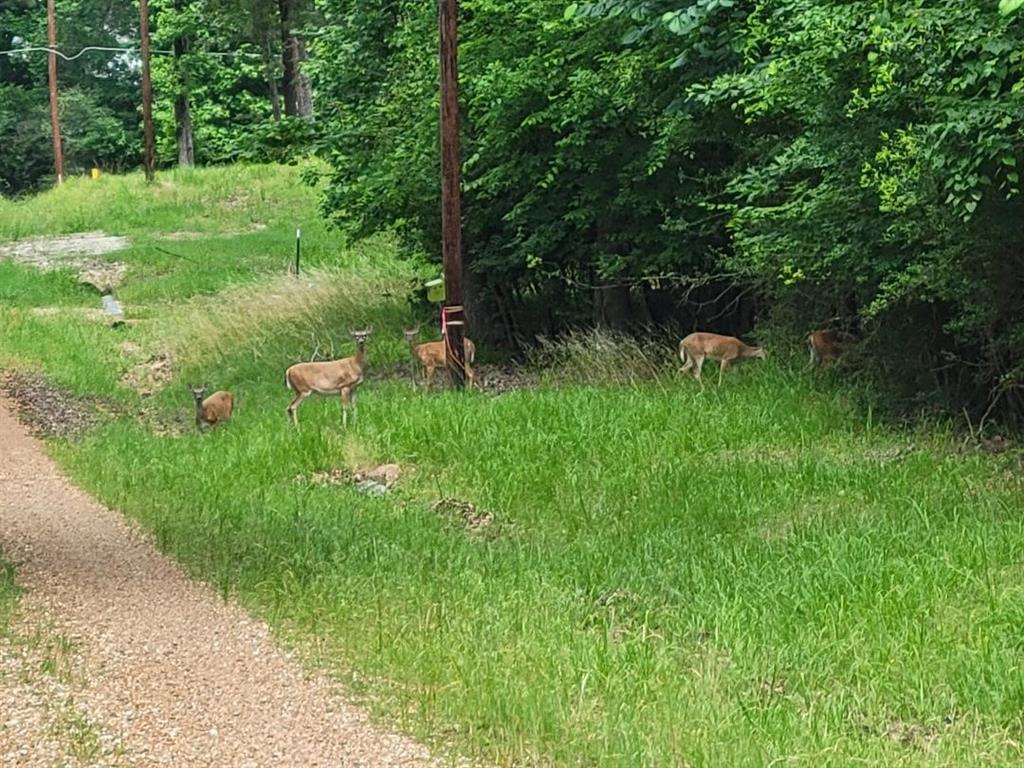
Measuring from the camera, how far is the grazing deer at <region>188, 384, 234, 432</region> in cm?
1496

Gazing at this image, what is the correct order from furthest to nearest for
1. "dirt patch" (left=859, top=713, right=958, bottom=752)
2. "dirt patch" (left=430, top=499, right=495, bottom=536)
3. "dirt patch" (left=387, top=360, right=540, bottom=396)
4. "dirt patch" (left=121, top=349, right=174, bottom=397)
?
"dirt patch" (left=121, top=349, right=174, bottom=397), "dirt patch" (left=387, top=360, right=540, bottom=396), "dirt patch" (left=430, top=499, right=495, bottom=536), "dirt patch" (left=859, top=713, right=958, bottom=752)

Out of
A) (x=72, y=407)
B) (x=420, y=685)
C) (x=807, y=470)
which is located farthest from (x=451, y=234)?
(x=420, y=685)

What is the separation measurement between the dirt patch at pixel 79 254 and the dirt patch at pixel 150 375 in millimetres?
8074

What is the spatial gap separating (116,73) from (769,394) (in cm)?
5010

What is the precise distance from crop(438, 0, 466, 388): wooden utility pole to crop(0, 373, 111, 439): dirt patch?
417 cm

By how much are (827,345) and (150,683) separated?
930cm

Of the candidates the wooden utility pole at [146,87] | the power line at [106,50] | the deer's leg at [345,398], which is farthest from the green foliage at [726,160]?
the power line at [106,50]

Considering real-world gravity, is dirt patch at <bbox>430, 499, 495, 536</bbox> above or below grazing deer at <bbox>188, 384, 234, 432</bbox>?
below

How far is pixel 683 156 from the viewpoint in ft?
53.5

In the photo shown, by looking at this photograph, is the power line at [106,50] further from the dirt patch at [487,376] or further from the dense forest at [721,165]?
the dirt patch at [487,376]

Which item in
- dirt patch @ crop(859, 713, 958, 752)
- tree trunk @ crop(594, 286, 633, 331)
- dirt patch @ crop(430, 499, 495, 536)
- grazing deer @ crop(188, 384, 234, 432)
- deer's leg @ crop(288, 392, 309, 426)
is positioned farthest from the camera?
tree trunk @ crop(594, 286, 633, 331)

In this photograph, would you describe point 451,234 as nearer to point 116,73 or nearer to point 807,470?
point 807,470

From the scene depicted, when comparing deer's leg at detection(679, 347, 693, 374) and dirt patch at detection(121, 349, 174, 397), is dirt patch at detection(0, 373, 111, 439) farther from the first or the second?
deer's leg at detection(679, 347, 693, 374)

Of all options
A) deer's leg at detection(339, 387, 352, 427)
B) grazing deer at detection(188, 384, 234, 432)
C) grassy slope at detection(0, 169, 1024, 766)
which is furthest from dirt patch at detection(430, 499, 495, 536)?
grazing deer at detection(188, 384, 234, 432)
